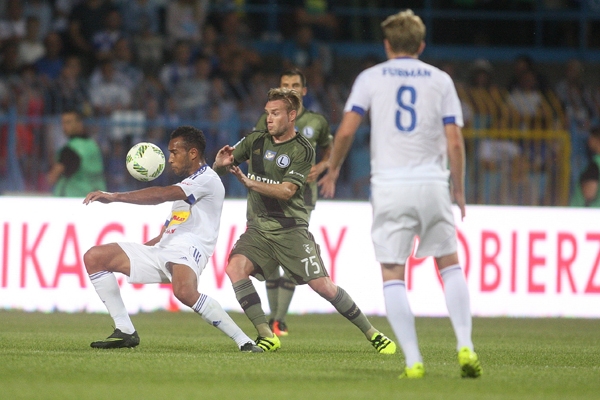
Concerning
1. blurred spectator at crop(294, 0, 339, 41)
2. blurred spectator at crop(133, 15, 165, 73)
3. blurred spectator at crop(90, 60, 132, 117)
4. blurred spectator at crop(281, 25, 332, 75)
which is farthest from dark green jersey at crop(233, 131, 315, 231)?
blurred spectator at crop(294, 0, 339, 41)

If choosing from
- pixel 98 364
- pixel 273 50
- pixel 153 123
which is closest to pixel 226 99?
pixel 153 123

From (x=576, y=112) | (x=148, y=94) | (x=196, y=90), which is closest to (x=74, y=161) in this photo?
(x=148, y=94)

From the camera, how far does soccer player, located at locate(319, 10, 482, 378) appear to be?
588 cm

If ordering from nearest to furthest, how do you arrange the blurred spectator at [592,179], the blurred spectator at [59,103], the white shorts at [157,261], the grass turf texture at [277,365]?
the grass turf texture at [277,365], the white shorts at [157,261], the blurred spectator at [592,179], the blurred spectator at [59,103]

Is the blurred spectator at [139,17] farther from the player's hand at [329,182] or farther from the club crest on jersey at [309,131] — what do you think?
the player's hand at [329,182]

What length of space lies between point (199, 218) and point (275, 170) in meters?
0.68

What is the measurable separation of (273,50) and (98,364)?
453 inches

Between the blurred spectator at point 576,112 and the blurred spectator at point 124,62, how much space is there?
581 centimetres

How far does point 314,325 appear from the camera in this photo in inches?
416

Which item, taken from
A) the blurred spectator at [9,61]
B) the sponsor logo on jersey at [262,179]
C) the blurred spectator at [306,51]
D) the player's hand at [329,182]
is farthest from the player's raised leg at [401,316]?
the blurred spectator at [306,51]

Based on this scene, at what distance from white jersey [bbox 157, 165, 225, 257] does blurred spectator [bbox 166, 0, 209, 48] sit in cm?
932

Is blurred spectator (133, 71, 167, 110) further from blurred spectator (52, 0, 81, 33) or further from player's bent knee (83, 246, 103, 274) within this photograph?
player's bent knee (83, 246, 103, 274)

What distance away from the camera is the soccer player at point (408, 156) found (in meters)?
5.88

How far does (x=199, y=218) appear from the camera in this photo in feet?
25.1
